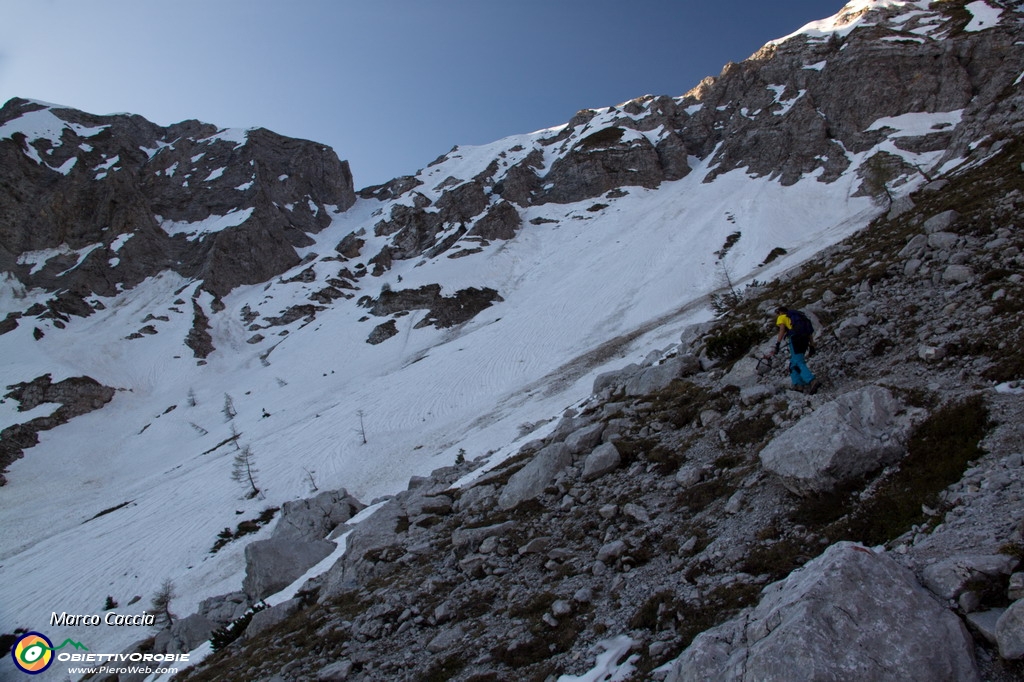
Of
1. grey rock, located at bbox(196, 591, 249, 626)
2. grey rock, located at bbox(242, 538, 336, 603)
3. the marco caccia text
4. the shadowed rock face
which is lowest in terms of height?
the marco caccia text

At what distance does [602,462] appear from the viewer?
39.2ft

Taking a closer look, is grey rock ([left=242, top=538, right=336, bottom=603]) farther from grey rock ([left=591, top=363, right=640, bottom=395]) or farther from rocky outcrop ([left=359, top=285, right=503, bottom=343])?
rocky outcrop ([left=359, top=285, right=503, bottom=343])

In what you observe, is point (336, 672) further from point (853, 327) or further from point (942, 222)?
point (942, 222)

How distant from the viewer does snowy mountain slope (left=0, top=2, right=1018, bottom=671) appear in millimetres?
34625

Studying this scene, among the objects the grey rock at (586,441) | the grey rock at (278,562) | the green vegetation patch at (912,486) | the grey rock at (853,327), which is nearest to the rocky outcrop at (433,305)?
the grey rock at (278,562)

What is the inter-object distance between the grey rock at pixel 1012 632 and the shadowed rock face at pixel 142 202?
12529 centimetres

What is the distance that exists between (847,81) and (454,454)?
332ft

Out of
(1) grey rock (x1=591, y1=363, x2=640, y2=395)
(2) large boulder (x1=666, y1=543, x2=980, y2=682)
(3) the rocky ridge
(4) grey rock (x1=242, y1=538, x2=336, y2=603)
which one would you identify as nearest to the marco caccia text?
(4) grey rock (x1=242, y1=538, x2=336, y2=603)

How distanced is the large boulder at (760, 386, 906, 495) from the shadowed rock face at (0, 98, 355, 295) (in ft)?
402

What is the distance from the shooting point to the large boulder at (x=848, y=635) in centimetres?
351

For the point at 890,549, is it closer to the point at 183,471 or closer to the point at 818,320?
the point at 818,320

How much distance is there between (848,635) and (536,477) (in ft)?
31.5

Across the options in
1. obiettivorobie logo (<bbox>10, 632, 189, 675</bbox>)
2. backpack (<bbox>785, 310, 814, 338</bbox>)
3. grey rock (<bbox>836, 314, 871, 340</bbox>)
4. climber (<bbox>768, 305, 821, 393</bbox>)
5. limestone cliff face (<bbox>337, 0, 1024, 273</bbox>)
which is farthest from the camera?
limestone cliff face (<bbox>337, 0, 1024, 273</bbox>)

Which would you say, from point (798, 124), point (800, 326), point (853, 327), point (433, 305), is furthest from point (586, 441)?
point (798, 124)
